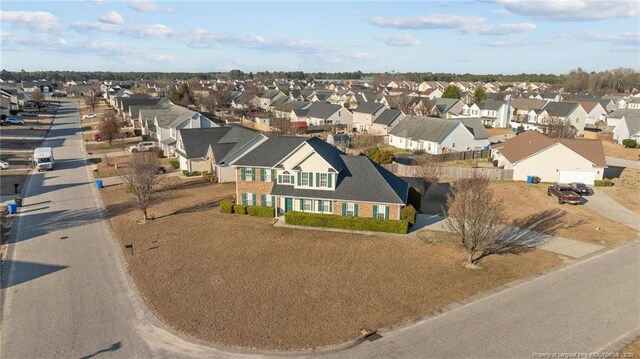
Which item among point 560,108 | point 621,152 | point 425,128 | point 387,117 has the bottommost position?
point 621,152

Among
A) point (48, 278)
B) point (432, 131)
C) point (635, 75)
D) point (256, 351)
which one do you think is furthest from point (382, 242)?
point (635, 75)

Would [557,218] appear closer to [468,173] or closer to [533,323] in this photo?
[468,173]

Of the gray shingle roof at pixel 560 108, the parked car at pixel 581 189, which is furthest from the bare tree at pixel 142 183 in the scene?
the gray shingle roof at pixel 560 108

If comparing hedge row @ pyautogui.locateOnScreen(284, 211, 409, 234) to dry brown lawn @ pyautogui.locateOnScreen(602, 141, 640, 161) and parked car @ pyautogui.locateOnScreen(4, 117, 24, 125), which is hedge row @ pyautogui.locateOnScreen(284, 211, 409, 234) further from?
parked car @ pyautogui.locateOnScreen(4, 117, 24, 125)

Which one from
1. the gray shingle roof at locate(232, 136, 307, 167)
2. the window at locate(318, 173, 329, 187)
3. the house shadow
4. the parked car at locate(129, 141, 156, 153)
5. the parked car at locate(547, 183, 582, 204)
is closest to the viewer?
the house shadow

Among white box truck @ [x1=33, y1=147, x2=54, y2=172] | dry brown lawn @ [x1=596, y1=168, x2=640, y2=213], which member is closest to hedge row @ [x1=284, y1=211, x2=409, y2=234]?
dry brown lawn @ [x1=596, y1=168, x2=640, y2=213]

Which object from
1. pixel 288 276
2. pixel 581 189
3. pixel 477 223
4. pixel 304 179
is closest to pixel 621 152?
pixel 581 189
